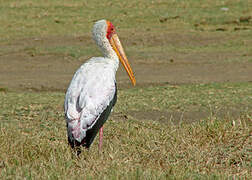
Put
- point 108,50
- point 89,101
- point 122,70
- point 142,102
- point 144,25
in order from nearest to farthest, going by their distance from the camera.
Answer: point 89,101
point 108,50
point 142,102
point 122,70
point 144,25

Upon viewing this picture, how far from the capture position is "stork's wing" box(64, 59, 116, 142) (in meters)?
5.12

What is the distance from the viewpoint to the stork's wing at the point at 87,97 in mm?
5117

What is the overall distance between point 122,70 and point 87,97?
7.00 m

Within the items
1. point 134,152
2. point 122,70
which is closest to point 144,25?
point 122,70

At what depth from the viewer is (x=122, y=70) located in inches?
481

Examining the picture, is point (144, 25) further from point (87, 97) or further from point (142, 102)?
point (87, 97)

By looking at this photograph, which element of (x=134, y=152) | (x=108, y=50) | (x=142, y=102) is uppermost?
(x=108, y=50)

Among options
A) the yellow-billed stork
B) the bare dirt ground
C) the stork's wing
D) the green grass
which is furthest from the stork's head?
the green grass

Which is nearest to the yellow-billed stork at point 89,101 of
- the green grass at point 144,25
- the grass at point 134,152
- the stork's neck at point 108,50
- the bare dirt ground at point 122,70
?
the grass at point 134,152

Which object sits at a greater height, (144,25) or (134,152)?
(134,152)

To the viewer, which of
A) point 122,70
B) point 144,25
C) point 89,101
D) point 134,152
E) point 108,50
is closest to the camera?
point 89,101

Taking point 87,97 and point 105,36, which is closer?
point 87,97

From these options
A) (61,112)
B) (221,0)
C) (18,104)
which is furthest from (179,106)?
(221,0)

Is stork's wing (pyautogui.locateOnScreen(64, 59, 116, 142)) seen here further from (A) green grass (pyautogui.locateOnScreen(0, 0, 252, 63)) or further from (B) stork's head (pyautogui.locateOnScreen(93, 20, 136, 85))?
(A) green grass (pyautogui.locateOnScreen(0, 0, 252, 63))
